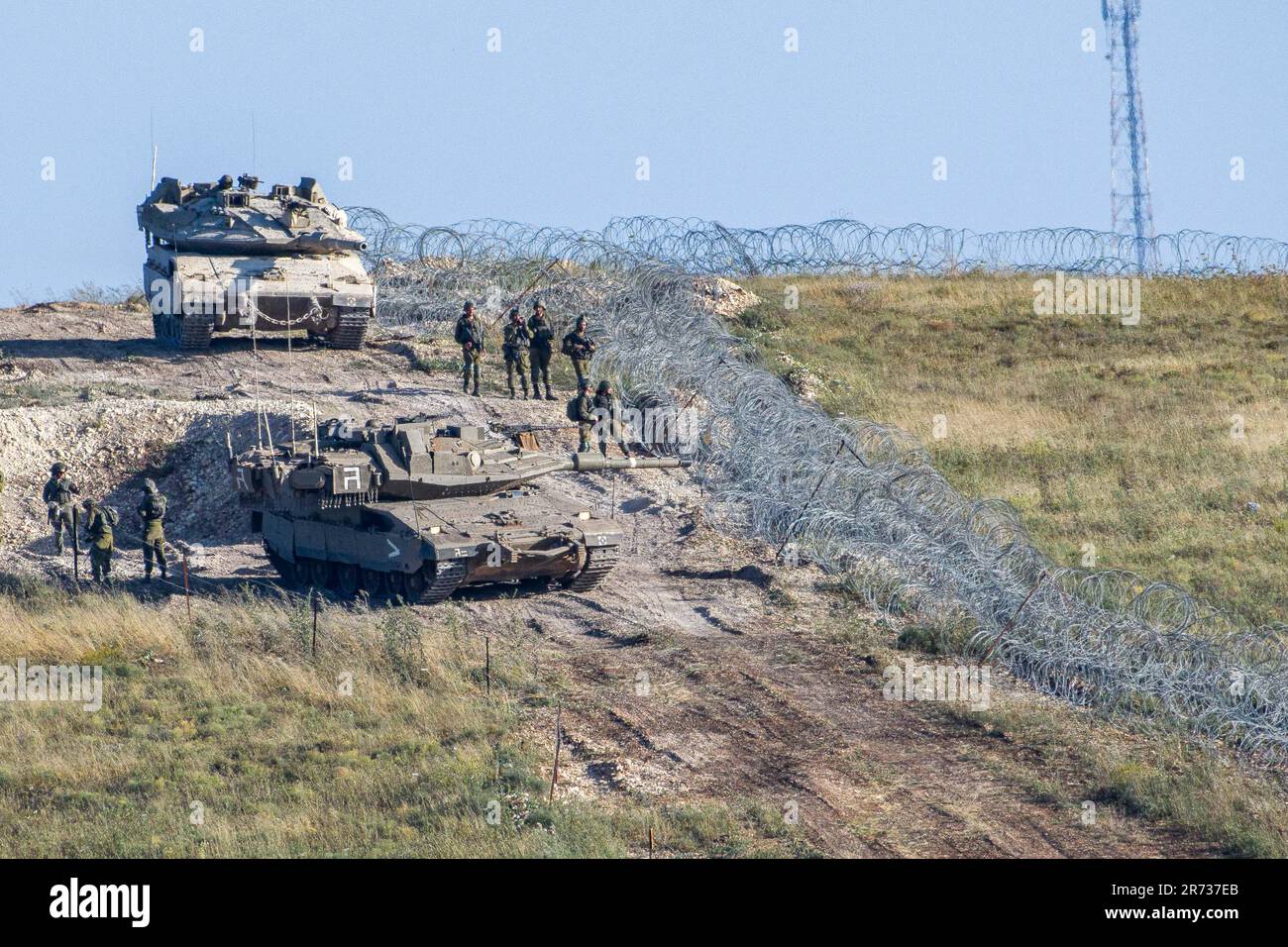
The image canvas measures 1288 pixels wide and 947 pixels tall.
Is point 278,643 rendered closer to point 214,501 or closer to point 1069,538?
point 214,501

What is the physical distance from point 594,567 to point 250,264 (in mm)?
12300

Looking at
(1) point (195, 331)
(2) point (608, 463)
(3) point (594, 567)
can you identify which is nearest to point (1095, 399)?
(2) point (608, 463)

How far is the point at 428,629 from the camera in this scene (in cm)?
1920

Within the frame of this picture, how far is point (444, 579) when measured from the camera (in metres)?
19.7

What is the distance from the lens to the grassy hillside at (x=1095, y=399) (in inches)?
1001

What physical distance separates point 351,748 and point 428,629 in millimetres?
3850

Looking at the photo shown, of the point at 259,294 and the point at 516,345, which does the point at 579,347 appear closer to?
the point at 516,345

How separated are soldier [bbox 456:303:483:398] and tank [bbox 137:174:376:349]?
9.29 feet

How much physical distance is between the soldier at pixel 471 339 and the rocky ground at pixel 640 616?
60cm

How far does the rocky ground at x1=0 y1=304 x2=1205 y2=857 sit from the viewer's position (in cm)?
1462

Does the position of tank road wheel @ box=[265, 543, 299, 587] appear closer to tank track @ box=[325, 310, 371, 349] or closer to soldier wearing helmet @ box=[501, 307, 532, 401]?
soldier wearing helmet @ box=[501, 307, 532, 401]

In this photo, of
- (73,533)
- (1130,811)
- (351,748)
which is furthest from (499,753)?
(73,533)

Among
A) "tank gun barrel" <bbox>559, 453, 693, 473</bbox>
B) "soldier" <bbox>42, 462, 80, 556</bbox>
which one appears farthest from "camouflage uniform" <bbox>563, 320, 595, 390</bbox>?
"soldier" <bbox>42, 462, 80, 556</bbox>

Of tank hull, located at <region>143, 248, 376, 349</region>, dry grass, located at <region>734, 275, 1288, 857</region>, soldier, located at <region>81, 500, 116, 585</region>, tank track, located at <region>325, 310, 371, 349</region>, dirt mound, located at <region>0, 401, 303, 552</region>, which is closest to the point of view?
dry grass, located at <region>734, 275, 1288, 857</region>
